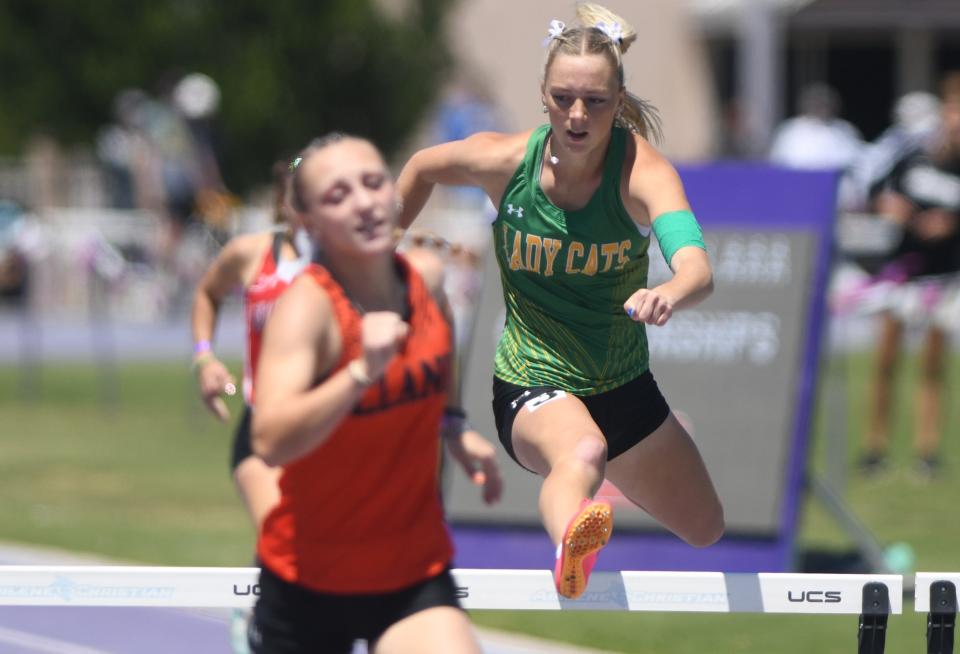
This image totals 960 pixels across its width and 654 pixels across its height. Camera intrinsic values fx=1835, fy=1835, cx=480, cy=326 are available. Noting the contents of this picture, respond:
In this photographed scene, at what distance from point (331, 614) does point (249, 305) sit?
223 centimetres

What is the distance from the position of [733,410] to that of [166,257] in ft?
46.7

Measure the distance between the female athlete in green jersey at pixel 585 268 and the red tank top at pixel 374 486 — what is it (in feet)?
1.90

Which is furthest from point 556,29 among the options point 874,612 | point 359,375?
point 874,612

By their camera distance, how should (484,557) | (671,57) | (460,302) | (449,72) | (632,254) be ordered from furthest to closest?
(671,57), (449,72), (460,302), (484,557), (632,254)

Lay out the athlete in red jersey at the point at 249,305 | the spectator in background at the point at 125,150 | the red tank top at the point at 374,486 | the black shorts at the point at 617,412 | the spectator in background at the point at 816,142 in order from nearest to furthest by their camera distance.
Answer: the red tank top at the point at 374,486, the black shorts at the point at 617,412, the athlete in red jersey at the point at 249,305, the spectator in background at the point at 816,142, the spectator in background at the point at 125,150

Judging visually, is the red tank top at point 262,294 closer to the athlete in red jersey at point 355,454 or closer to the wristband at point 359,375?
the athlete in red jersey at point 355,454

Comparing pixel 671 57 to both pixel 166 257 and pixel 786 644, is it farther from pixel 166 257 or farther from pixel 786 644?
pixel 786 644

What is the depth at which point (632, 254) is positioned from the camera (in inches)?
211

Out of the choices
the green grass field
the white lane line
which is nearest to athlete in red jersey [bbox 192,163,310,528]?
the white lane line

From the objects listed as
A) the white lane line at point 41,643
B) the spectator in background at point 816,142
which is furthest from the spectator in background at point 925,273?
the spectator in background at point 816,142

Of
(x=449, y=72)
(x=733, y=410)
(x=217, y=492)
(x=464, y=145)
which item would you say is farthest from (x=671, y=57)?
(x=464, y=145)

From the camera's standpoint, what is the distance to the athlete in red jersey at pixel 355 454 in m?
4.12

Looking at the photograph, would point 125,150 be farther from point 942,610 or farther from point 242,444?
point 942,610

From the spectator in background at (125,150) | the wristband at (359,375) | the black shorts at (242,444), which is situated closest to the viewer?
the wristband at (359,375)
